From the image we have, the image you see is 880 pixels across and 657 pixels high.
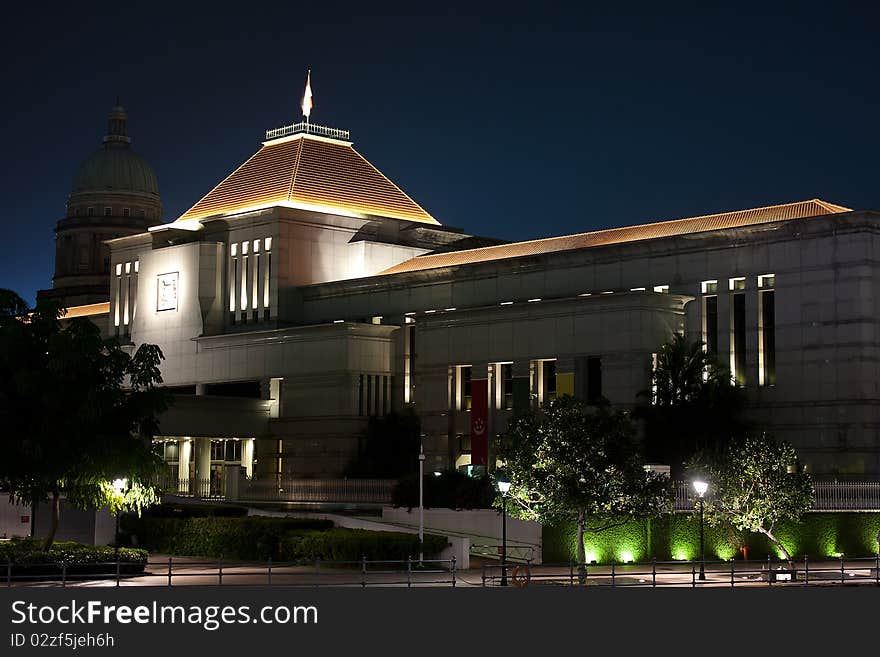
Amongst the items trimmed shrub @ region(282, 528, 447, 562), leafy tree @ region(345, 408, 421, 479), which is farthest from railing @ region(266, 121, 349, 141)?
trimmed shrub @ region(282, 528, 447, 562)

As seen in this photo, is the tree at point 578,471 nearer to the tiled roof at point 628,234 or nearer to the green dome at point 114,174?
the tiled roof at point 628,234

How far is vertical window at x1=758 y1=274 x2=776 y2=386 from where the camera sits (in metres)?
74.2

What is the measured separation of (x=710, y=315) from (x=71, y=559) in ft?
116

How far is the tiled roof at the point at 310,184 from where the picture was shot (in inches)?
3905

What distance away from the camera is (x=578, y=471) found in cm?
5666

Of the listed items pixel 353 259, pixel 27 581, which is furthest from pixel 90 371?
pixel 353 259

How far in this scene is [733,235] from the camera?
75.8m

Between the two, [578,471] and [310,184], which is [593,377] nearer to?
[578,471]

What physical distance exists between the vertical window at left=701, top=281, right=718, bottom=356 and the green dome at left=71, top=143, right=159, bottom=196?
86.8 metres

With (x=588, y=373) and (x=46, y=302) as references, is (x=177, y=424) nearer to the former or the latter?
(x=588, y=373)

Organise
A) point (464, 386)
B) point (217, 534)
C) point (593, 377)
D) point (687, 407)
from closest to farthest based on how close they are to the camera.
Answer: point (217, 534)
point (687, 407)
point (593, 377)
point (464, 386)

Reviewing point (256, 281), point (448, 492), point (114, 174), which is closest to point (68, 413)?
point (448, 492)

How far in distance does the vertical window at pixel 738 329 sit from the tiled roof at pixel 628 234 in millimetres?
2977

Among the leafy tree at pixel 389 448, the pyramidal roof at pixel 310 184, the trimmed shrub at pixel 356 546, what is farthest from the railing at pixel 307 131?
the trimmed shrub at pixel 356 546
